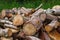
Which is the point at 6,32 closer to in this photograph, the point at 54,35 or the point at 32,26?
the point at 32,26

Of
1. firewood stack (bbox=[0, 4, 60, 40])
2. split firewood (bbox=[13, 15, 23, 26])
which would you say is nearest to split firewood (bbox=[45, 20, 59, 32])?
firewood stack (bbox=[0, 4, 60, 40])

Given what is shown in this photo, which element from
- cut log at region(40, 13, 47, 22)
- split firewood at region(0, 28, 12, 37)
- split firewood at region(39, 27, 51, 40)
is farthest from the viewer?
cut log at region(40, 13, 47, 22)

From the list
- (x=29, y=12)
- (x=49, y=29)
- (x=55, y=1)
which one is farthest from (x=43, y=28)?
(x=55, y=1)

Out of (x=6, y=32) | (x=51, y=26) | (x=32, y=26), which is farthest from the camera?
(x=51, y=26)

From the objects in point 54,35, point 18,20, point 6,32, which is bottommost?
point 54,35

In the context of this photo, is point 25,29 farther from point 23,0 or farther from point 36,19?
point 23,0

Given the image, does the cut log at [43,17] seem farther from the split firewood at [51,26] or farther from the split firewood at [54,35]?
the split firewood at [54,35]

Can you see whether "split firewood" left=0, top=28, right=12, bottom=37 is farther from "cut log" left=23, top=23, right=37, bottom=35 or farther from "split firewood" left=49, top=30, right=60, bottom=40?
"split firewood" left=49, top=30, right=60, bottom=40

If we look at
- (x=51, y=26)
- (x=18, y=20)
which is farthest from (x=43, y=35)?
(x=18, y=20)

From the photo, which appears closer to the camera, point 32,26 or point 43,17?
point 32,26
